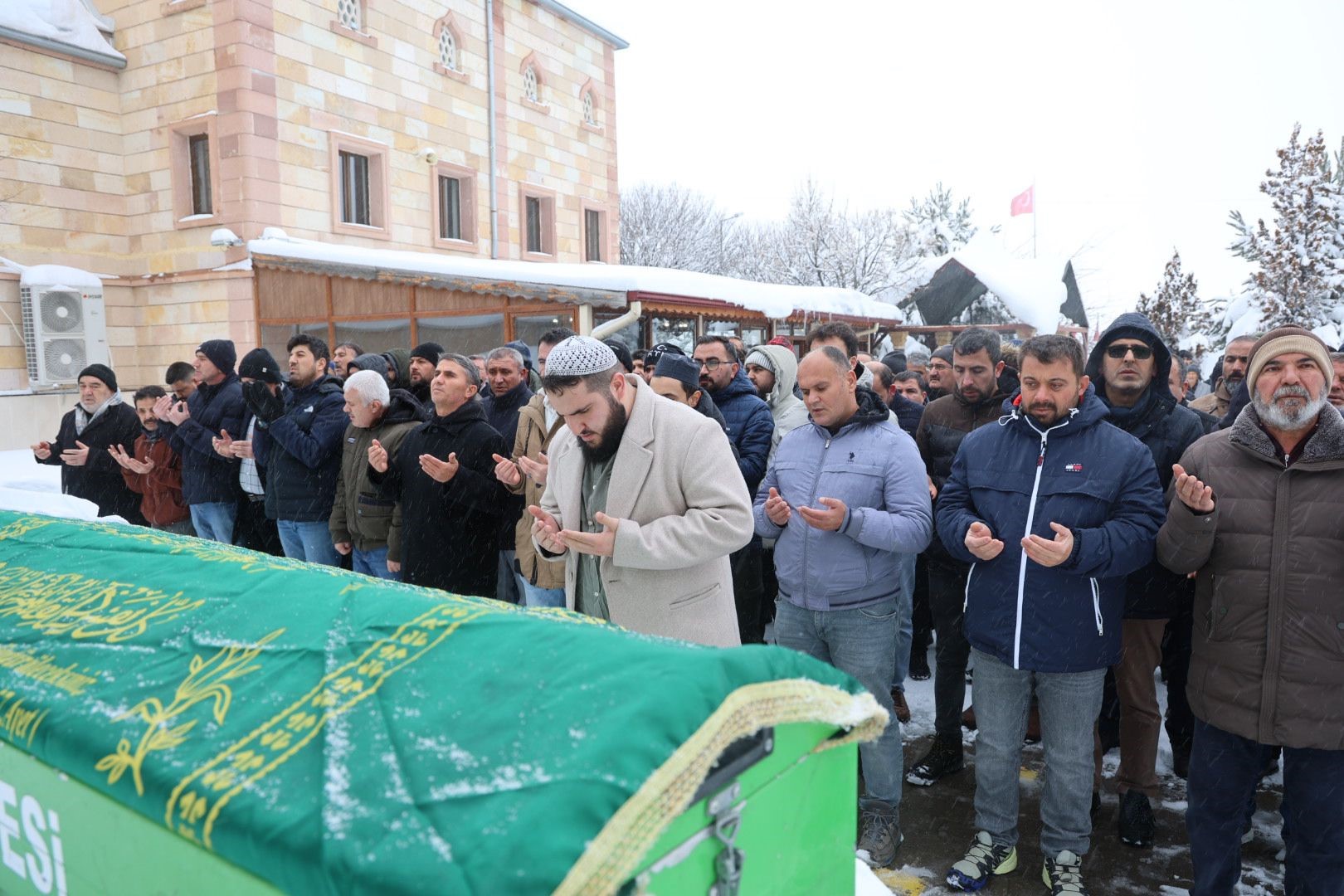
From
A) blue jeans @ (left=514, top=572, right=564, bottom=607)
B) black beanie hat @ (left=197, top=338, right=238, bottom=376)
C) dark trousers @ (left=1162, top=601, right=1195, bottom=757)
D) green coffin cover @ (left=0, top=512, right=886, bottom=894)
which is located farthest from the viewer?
black beanie hat @ (left=197, top=338, right=238, bottom=376)

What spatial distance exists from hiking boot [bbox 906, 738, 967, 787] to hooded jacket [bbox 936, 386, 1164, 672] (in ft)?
3.70

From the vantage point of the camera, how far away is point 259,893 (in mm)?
1280

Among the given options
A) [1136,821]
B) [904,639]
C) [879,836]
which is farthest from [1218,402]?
[879,836]

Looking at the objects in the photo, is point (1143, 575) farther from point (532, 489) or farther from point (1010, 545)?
point (532, 489)

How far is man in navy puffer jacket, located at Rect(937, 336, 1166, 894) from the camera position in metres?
3.10

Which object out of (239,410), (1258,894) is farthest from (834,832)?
(239,410)

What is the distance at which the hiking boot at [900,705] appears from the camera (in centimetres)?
475

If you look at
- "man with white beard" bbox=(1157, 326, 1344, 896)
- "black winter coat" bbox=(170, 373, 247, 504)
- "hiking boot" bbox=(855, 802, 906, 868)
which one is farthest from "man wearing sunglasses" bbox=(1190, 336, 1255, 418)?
"black winter coat" bbox=(170, 373, 247, 504)

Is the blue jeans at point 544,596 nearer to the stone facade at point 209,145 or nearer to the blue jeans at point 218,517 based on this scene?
the blue jeans at point 218,517

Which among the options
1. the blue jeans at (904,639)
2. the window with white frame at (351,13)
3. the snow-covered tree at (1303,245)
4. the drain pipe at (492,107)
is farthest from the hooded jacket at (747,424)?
the drain pipe at (492,107)

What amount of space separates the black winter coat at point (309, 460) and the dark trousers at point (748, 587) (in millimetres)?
2699

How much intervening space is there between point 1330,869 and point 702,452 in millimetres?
2432

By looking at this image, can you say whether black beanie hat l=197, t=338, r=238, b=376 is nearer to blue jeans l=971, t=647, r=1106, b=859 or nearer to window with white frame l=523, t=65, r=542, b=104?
blue jeans l=971, t=647, r=1106, b=859

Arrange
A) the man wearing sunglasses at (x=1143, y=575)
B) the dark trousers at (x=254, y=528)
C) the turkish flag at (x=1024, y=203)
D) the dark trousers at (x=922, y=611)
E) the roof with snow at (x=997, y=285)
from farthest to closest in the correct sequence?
the turkish flag at (x=1024, y=203)
the roof with snow at (x=997, y=285)
the dark trousers at (x=254, y=528)
the dark trousers at (x=922, y=611)
the man wearing sunglasses at (x=1143, y=575)
